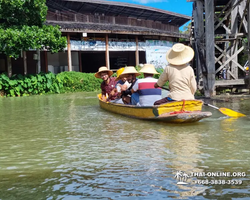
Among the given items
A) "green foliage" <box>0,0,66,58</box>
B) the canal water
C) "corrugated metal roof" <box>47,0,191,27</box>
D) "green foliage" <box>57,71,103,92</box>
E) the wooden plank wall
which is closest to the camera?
the canal water

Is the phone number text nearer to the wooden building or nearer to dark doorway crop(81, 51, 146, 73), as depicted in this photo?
the wooden building

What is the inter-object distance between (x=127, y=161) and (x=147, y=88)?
142 inches

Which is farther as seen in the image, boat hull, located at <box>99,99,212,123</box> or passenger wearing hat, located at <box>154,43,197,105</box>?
passenger wearing hat, located at <box>154,43,197,105</box>

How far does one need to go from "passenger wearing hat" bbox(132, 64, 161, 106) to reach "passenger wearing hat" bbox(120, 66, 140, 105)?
556mm

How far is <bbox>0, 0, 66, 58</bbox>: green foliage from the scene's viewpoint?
15.8 m

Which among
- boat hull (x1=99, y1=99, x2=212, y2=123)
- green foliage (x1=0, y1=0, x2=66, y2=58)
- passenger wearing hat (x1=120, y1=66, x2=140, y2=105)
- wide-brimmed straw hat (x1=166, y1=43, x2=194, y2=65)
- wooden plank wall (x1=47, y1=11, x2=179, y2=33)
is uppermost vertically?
wooden plank wall (x1=47, y1=11, x2=179, y2=33)

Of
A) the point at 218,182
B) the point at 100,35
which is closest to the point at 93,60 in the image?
the point at 100,35

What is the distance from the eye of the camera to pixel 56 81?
18.2 m

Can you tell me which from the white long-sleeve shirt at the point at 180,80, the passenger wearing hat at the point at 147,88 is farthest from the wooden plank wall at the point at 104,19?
the white long-sleeve shirt at the point at 180,80

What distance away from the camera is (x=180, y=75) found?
22.4ft

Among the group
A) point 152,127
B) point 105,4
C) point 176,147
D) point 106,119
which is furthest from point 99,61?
point 176,147

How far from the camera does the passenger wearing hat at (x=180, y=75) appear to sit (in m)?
6.83

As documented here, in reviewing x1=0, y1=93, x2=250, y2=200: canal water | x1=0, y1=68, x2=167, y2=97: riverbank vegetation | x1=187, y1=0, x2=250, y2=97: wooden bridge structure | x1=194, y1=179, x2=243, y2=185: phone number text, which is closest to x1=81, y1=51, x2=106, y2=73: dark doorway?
x1=0, y1=68, x2=167, y2=97: riverbank vegetation

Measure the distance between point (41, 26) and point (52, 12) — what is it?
4467mm
